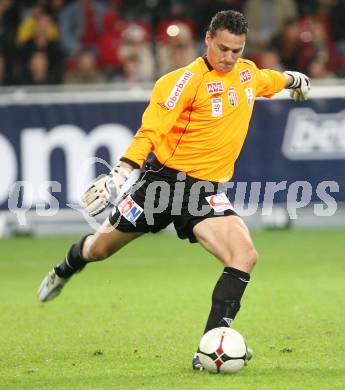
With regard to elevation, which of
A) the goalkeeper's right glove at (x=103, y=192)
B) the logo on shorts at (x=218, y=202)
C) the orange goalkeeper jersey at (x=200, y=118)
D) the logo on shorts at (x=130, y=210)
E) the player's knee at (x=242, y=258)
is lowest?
the player's knee at (x=242, y=258)

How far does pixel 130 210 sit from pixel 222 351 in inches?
55.2

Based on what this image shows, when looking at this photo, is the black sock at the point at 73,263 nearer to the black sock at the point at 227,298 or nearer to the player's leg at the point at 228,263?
the player's leg at the point at 228,263

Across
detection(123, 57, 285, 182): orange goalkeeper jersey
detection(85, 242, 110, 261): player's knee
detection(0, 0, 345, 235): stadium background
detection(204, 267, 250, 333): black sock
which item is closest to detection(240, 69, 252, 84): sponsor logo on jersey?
detection(123, 57, 285, 182): orange goalkeeper jersey

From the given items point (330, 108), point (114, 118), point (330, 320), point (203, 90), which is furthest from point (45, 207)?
point (203, 90)

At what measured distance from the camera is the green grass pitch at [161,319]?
6.23m

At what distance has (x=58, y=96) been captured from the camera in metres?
14.0

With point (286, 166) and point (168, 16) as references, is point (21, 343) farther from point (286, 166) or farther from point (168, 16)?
point (168, 16)

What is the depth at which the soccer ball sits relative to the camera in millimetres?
6168

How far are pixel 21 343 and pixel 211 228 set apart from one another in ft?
5.92

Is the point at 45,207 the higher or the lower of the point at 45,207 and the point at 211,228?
the lower

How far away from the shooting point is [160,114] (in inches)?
261

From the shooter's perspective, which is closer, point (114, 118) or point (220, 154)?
point (220, 154)

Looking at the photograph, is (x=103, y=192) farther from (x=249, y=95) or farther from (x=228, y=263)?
(x=249, y=95)

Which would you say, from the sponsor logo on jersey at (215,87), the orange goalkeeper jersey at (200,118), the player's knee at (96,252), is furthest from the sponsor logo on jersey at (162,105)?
the player's knee at (96,252)
